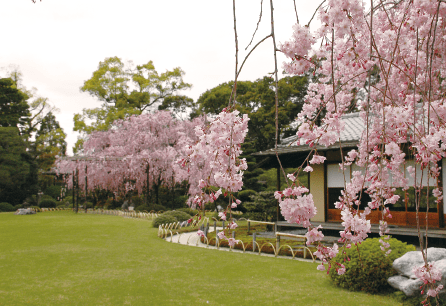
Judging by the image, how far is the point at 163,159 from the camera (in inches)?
705

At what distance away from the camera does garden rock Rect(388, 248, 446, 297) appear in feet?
12.8

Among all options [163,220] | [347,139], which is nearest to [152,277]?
[347,139]

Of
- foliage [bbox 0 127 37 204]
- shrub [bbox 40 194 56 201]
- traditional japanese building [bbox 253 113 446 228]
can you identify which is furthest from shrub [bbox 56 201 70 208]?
traditional japanese building [bbox 253 113 446 228]

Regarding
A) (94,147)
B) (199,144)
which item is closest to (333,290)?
(199,144)

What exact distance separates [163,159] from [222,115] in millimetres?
16572

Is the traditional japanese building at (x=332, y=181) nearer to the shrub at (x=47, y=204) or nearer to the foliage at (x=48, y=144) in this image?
the shrub at (x=47, y=204)

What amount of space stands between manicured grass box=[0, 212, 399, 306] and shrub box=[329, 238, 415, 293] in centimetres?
16

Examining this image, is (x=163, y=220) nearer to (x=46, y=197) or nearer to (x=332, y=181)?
(x=332, y=181)

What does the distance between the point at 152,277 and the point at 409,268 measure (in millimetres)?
3811

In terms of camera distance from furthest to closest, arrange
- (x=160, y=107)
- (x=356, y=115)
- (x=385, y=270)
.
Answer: (x=160, y=107) → (x=356, y=115) → (x=385, y=270)

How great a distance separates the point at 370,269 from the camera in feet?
14.5

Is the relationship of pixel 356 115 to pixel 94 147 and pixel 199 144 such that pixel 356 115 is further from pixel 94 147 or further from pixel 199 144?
pixel 94 147

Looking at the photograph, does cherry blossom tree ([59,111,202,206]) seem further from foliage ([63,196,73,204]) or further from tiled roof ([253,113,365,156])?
tiled roof ([253,113,365,156])

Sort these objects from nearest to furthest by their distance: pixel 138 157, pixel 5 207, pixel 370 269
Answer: pixel 370 269 → pixel 138 157 → pixel 5 207
